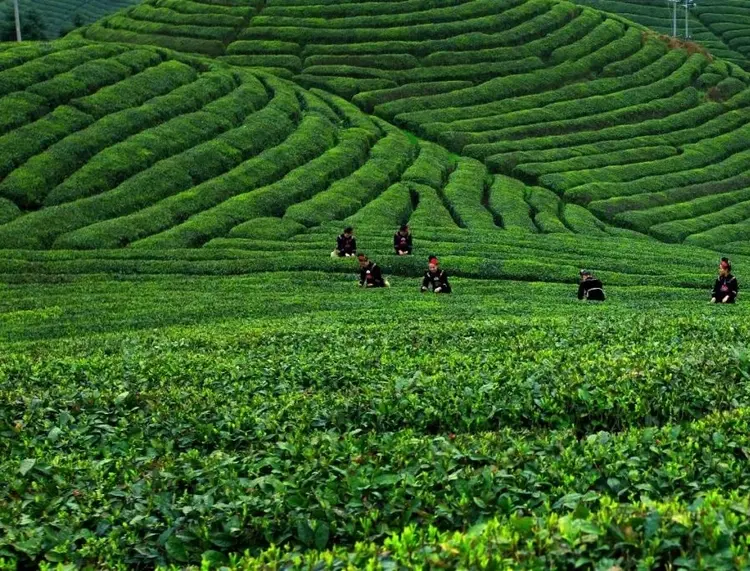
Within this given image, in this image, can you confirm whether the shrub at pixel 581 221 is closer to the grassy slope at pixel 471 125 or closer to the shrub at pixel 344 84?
the grassy slope at pixel 471 125

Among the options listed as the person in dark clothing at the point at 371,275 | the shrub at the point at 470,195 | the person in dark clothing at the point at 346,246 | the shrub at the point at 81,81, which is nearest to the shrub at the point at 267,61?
the shrub at the point at 81,81

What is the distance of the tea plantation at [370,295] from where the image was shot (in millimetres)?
8984

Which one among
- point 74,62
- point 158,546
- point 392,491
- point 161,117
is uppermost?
point 74,62

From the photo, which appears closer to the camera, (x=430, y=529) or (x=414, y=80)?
(x=430, y=529)


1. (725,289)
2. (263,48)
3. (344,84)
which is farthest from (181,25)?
(725,289)

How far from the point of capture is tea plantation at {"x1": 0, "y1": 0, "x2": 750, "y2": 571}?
8984 mm

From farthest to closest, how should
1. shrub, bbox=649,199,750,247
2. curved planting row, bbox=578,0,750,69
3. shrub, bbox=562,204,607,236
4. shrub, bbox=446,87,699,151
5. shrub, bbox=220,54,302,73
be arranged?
1. curved planting row, bbox=578,0,750,69
2. shrub, bbox=220,54,302,73
3. shrub, bbox=446,87,699,151
4. shrub, bbox=649,199,750,247
5. shrub, bbox=562,204,607,236

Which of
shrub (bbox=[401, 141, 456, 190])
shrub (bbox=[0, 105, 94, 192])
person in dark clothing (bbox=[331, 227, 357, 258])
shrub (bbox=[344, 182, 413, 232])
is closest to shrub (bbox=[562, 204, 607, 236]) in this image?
shrub (bbox=[401, 141, 456, 190])

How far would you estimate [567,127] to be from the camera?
88.2 m

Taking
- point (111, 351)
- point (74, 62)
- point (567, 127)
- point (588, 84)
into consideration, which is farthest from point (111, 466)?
point (588, 84)

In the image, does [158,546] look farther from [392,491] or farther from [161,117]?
[161,117]

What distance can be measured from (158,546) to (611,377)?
8058 millimetres

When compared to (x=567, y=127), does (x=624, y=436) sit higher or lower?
lower

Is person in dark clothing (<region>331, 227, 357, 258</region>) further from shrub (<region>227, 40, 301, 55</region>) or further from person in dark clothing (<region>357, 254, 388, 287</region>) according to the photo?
shrub (<region>227, 40, 301, 55</region>)
